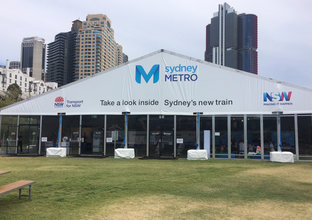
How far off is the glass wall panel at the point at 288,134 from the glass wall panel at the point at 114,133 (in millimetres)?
10756

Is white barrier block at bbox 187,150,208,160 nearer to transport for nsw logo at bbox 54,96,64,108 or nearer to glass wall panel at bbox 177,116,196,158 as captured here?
glass wall panel at bbox 177,116,196,158

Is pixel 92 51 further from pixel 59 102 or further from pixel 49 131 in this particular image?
pixel 49 131

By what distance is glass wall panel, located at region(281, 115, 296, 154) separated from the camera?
18.4 metres

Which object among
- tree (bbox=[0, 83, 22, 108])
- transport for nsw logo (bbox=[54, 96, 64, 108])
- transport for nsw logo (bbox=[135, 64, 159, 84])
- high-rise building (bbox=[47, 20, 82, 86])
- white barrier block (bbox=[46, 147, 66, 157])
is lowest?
white barrier block (bbox=[46, 147, 66, 157])

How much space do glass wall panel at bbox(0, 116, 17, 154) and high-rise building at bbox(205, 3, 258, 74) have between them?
118 meters

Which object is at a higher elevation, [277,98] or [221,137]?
[277,98]

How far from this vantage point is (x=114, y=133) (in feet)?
69.2

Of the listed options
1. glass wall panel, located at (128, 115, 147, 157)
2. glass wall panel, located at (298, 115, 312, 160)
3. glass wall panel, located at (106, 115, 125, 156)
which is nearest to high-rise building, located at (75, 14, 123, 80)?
glass wall panel, located at (106, 115, 125, 156)

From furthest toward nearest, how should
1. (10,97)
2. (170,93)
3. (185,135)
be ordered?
(10,97) < (170,93) < (185,135)

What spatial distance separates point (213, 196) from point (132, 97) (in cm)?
1384

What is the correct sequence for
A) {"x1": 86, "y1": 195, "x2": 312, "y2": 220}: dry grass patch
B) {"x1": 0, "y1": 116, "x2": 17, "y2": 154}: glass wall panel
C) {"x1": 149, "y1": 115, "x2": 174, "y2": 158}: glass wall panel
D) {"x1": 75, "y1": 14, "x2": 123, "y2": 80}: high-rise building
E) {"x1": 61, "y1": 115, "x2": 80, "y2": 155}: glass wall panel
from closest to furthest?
{"x1": 86, "y1": 195, "x2": 312, "y2": 220}: dry grass patch, {"x1": 149, "y1": 115, "x2": 174, "y2": 158}: glass wall panel, {"x1": 61, "y1": 115, "x2": 80, "y2": 155}: glass wall panel, {"x1": 0, "y1": 116, "x2": 17, "y2": 154}: glass wall panel, {"x1": 75, "y1": 14, "x2": 123, "y2": 80}: high-rise building

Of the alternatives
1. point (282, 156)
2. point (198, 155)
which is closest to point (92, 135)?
point (198, 155)

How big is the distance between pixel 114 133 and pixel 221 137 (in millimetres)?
7572

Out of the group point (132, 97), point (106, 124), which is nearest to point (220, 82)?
point (132, 97)
